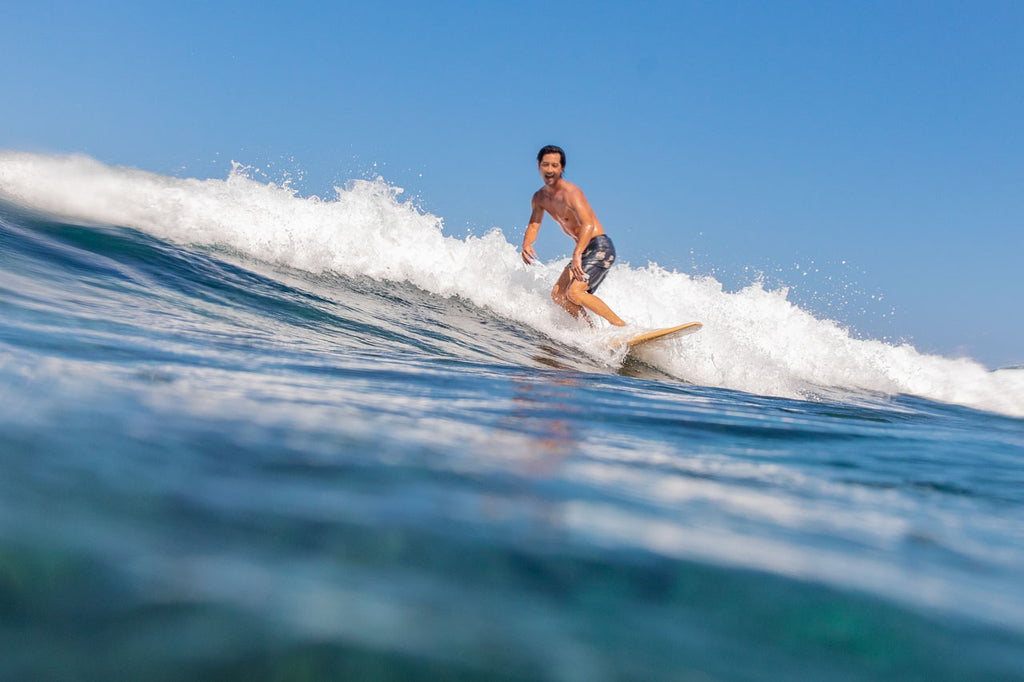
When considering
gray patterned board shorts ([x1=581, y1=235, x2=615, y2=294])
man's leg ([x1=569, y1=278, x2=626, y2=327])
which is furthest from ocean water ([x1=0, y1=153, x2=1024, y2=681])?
gray patterned board shorts ([x1=581, y1=235, x2=615, y2=294])

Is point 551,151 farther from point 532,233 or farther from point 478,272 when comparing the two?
point 478,272

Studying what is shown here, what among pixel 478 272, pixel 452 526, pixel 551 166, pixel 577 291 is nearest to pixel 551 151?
pixel 551 166

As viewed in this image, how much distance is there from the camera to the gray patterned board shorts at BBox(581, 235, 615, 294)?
23.7 feet

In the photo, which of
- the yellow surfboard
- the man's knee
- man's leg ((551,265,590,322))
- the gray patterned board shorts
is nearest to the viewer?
the yellow surfboard

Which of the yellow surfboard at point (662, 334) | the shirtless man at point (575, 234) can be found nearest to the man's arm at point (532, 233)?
the shirtless man at point (575, 234)

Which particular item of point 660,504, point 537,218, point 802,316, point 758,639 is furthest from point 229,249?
point 802,316

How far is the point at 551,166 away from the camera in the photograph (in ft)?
22.8

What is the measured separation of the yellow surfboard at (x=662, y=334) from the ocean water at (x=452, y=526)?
9.18ft

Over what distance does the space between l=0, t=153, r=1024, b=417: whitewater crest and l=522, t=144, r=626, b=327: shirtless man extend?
33 cm

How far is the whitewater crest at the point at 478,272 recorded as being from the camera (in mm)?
7105

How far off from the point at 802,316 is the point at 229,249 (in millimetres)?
9096

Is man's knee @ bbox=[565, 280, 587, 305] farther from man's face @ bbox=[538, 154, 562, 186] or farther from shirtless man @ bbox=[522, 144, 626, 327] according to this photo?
man's face @ bbox=[538, 154, 562, 186]

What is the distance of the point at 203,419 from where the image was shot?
59.1 inches

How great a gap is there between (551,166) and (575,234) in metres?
0.79
